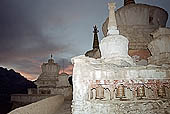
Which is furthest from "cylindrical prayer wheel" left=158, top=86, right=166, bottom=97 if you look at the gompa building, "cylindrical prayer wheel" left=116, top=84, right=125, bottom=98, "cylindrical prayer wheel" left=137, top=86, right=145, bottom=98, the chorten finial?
the chorten finial

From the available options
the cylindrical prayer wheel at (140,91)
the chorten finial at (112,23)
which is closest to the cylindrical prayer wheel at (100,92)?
the cylindrical prayer wheel at (140,91)

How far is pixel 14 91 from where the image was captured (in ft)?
129

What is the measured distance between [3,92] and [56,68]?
21.3m

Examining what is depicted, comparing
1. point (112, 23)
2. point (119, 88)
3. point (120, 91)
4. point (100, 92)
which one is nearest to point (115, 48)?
point (112, 23)

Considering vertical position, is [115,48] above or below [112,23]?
below

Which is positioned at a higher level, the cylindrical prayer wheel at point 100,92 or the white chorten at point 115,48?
the white chorten at point 115,48

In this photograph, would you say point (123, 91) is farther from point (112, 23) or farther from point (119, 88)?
point (112, 23)

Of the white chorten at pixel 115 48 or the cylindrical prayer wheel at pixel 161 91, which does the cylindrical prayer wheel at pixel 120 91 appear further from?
the white chorten at pixel 115 48

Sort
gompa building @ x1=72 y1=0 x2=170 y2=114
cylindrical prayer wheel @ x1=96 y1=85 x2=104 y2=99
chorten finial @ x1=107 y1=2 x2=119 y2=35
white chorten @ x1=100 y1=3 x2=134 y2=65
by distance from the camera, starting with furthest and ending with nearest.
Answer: chorten finial @ x1=107 y1=2 x2=119 y2=35 → white chorten @ x1=100 y1=3 x2=134 y2=65 → cylindrical prayer wheel @ x1=96 y1=85 x2=104 y2=99 → gompa building @ x1=72 y1=0 x2=170 y2=114

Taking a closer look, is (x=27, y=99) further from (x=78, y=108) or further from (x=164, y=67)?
(x=164, y=67)

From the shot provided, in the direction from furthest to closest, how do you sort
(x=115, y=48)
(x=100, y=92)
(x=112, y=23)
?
1. (x=112, y=23)
2. (x=115, y=48)
3. (x=100, y=92)

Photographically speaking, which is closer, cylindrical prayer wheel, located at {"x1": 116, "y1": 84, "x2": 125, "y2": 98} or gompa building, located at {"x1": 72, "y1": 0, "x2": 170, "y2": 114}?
gompa building, located at {"x1": 72, "y1": 0, "x2": 170, "y2": 114}

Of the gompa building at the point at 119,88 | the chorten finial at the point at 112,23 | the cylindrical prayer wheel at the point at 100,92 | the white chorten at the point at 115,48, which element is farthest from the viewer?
the chorten finial at the point at 112,23

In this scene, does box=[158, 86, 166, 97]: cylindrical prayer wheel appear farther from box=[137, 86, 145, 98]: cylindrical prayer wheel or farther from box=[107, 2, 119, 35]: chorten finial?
box=[107, 2, 119, 35]: chorten finial
